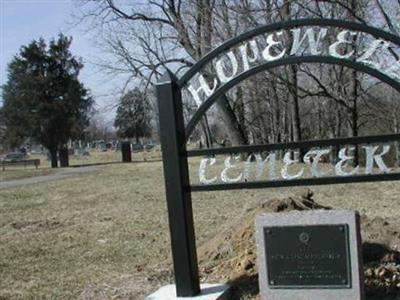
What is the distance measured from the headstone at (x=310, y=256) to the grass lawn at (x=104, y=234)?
5.17 feet

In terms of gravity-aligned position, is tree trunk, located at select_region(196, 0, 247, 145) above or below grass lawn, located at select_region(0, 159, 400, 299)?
above

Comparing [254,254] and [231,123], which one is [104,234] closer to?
[254,254]

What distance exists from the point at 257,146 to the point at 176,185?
724 mm

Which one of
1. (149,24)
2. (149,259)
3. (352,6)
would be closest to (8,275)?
(149,259)

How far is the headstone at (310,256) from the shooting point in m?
5.01

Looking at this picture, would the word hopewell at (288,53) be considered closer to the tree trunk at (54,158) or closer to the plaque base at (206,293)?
the plaque base at (206,293)

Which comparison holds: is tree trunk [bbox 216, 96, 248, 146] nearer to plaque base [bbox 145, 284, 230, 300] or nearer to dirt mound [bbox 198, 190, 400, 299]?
dirt mound [bbox 198, 190, 400, 299]

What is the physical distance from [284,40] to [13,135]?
50.7 meters

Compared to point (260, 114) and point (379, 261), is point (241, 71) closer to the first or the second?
point (379, 261)

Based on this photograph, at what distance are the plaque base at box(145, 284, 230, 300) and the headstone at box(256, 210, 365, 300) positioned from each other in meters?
0.40

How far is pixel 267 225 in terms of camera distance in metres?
5.21

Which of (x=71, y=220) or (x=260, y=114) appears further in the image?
(x=260, y=114)

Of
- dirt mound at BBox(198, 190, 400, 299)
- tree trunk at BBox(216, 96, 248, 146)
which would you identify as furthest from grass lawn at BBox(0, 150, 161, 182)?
dirt mound at BBox(198, 190, 400, 299)

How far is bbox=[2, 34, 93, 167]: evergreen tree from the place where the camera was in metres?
53.2
